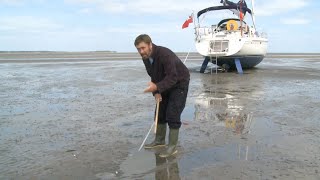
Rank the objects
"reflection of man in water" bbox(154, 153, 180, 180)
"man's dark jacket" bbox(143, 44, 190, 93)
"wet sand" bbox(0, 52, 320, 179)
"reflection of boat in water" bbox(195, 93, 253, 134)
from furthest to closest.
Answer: "reflection of boat in water" bbox(195, 93, 253, 134), "man's dark jacket" bbox(143, 44, 190, 93), "wet sand" bbox(0, 52, 320, 179), "reflection of man in water" bbox(154, 153, 180, 180)

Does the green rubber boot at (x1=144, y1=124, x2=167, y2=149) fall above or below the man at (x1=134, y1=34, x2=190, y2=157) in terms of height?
below

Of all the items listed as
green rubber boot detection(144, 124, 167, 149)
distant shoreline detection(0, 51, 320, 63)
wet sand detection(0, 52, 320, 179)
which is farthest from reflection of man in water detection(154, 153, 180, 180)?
distant shoreline detection(0, 51, 320, 63)

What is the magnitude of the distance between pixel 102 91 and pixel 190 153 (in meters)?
7.98

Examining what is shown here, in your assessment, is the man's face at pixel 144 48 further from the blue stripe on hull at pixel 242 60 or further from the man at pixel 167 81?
the blue stripe on hull at pixel 242 60

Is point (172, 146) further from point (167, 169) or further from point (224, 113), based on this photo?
point (224, 113)

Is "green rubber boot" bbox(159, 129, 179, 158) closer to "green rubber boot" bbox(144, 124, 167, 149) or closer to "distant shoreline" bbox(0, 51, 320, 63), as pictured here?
"green rubber boot" bbox(144, 124, 167, 149)

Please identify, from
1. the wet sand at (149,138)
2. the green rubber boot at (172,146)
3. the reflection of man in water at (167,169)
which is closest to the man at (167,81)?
the green rubber boot at (172,146)

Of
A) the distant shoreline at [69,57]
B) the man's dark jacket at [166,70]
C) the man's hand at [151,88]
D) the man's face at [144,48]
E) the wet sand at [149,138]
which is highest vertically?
the man's face at [144,48]

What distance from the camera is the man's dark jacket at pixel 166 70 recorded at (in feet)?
19.2

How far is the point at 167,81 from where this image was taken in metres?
5.83

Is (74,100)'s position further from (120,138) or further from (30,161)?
(30,161)

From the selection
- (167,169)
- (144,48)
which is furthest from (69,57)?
(167,169)

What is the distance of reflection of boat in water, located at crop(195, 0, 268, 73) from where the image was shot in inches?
832

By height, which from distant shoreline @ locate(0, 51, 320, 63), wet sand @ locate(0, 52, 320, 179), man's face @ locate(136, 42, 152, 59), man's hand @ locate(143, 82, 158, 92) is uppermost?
man's face @ locate(136, 42, 152, 59)
